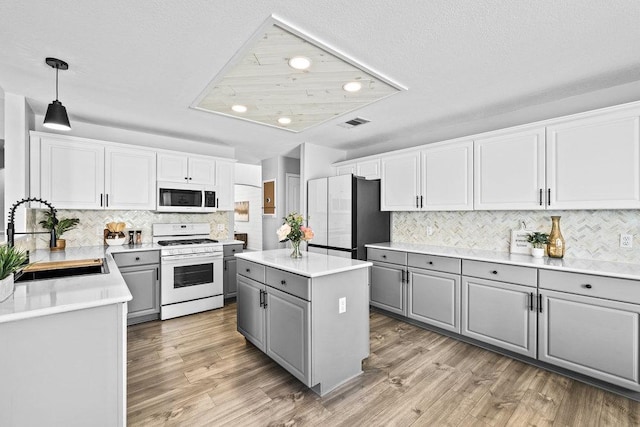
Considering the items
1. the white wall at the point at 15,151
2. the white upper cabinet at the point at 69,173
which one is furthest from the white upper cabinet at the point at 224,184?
the white wall at the point at 15,151

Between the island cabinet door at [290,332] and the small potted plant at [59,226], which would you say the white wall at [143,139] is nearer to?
the small potted plant at [59,226]

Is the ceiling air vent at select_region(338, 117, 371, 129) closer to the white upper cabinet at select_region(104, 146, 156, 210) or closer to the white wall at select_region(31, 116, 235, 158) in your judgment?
the white wall at select_region(31, 116, 235, 158)

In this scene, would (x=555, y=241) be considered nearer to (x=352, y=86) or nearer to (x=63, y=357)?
(x=352, y=86)

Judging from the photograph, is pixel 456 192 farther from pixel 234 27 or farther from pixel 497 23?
pixel 234 27

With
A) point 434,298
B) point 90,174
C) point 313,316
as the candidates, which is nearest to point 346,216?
point 434,298

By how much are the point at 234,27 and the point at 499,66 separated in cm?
197

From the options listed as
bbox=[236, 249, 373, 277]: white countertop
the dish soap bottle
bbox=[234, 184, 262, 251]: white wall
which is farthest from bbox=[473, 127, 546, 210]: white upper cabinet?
bbox=[234, 184, 262, 251]: white wall

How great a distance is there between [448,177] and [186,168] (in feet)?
11.6

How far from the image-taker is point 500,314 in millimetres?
2766

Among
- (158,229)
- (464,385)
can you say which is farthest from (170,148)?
(464,385)

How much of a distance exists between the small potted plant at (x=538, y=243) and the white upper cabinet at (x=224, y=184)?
13.0 feet

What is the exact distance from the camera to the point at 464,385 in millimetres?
2311

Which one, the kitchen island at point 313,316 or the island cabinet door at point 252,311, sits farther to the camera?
the island cabinet door at point 252,311

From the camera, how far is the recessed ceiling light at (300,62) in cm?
213
